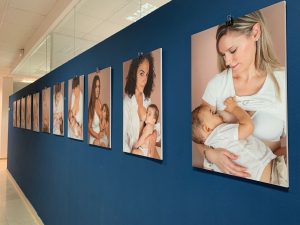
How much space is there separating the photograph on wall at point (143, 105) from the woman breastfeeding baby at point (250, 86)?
1.22 feet

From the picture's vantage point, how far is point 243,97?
106 centimetres

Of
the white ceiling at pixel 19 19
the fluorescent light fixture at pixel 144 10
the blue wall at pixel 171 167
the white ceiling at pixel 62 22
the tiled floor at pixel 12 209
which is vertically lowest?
the tiled floor at pixel 12 209

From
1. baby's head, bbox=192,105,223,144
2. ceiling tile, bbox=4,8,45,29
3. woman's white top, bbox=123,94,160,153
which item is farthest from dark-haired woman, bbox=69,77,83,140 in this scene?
ceiling tile, bbox=4,8,45,29

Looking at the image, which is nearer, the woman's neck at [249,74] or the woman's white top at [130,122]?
the woman's neck at [249,74]

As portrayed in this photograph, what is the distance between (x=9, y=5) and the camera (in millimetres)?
4352

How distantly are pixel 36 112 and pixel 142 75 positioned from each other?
132 inches

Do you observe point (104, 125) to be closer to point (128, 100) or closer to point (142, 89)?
point (128, 100)

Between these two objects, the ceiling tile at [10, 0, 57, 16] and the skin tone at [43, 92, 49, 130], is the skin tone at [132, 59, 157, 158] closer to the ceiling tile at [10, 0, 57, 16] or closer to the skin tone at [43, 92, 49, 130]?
the skin tone at [43, 92, 49, 130]

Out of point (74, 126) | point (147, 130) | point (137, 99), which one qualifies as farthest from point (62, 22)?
point (147, 130)

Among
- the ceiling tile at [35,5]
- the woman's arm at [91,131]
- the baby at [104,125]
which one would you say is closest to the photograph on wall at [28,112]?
the ceiling tile at [35,5]

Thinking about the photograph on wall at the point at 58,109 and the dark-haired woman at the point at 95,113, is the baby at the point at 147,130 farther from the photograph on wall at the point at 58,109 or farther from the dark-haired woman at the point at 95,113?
the photograph on wall at the point at 58,109

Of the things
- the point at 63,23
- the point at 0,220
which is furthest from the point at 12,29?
the point at 0,220

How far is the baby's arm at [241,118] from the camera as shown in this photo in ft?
3.39

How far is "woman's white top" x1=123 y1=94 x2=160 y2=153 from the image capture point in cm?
173
